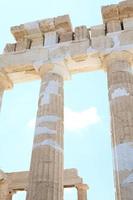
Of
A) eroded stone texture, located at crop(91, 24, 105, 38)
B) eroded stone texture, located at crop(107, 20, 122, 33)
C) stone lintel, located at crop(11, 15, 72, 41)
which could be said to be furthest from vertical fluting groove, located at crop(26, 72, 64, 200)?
eroded stone texture, located at crop(107, 20, 122, 33)

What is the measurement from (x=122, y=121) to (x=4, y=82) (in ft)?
28.7

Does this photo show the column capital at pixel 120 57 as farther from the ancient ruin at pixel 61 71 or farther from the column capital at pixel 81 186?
the column capital at pixel 81 186

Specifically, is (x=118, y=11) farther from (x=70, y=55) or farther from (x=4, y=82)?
(x=4, y=82)

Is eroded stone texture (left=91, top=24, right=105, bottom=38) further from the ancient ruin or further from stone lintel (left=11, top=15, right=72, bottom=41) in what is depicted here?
stone lintel (left=11, top=15, right=72, bottom=41)

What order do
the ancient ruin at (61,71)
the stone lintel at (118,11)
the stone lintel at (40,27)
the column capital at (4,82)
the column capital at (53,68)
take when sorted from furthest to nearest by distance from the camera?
the stone lintel at (40,27), the column capital at (4,82), the stone lintel at (118,11), the column capital at (53,68), the ancient ruin at (61,71)

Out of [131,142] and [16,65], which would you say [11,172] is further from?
[131,142]

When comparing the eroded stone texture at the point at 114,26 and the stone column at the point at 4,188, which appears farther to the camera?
the stone column at the point at 4,188

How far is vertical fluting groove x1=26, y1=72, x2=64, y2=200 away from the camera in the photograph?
14867mm

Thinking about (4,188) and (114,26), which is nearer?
(114,26)

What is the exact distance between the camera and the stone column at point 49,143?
14883 mm

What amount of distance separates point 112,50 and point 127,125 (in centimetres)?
540

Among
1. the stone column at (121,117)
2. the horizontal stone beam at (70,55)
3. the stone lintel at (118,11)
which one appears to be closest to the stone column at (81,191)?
the horizontal stone beam at (70,55)

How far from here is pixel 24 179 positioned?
95.8 ft

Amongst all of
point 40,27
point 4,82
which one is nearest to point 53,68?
point 4,82
